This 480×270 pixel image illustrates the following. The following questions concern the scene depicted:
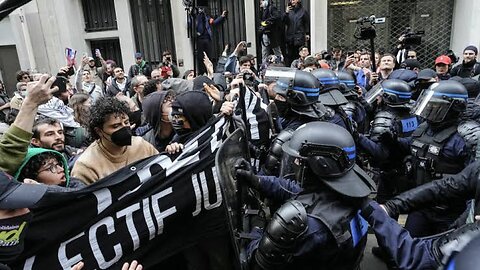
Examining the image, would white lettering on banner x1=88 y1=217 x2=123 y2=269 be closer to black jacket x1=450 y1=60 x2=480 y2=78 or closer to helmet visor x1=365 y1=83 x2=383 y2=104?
helmet visor x1=365 y1=83 x2=383 y2=104

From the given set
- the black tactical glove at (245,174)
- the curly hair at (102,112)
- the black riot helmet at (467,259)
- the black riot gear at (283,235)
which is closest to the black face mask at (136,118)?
the curly hair at (102,112)

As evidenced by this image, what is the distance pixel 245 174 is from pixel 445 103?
1.88 metres

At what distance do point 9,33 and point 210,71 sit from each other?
10.4m

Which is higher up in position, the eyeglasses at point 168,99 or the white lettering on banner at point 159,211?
the eyeglasses at point 168,99

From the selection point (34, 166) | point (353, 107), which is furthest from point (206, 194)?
point (353, 107)

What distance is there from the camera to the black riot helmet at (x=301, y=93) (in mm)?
3455

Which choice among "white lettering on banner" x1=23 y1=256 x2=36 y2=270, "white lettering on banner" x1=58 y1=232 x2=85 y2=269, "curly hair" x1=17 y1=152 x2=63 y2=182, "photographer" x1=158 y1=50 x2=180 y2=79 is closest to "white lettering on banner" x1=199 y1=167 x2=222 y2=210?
"white lettering on banner" x1=58 y1=232 x2=85 y2=269

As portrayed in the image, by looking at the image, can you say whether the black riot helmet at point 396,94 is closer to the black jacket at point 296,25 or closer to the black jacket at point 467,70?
the black jacket at point 467,70

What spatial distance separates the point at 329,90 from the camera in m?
4.33

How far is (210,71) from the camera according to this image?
19.7ft

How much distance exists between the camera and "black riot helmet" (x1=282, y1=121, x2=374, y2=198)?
6.36 ft

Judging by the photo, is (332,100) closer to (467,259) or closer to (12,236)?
(12,236)

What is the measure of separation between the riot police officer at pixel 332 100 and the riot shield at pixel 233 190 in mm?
1517

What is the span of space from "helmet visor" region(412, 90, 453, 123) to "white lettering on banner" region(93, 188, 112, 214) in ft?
8.22
